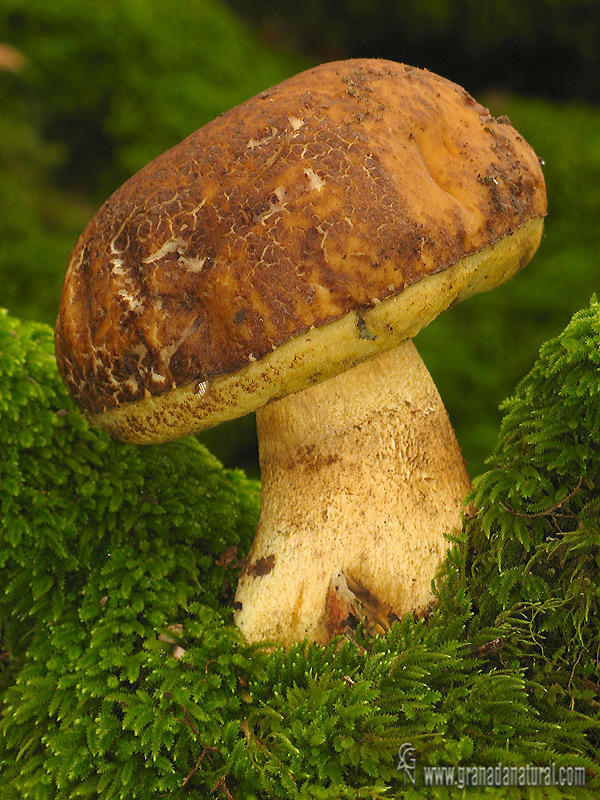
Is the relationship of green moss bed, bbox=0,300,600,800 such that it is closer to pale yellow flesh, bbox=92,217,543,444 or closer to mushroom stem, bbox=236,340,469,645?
mushroom stem, bbox=236,340,469,645

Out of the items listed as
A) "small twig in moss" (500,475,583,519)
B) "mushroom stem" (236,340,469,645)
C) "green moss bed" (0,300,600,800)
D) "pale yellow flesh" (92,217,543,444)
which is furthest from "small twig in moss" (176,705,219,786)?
"small twig in moss" (500,475,583,519)

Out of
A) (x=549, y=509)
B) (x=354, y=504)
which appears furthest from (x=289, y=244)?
(x=549, y=509)

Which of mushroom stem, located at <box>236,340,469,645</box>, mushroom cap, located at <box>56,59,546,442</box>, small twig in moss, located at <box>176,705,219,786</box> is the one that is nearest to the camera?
mushroom cap, located at <box>56,59,546,442</box>

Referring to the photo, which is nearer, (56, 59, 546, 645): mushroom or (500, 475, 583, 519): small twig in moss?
(56, 59, 546, 645): mushroom

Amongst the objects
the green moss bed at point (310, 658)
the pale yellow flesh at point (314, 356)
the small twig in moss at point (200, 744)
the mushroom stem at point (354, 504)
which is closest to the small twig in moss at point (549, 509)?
the green moss bed at point (310, 658)

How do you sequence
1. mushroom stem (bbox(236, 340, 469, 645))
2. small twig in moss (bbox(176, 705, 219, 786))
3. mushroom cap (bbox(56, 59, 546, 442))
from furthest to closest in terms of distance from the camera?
1. mushroom stem (bbox(236, 340, 469, 645))
2. small twig in moss (bbox(176, 705, 219, 786))
3. mushroom cap (bbox(56, 59, 546, 442))

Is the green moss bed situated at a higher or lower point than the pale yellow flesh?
lower

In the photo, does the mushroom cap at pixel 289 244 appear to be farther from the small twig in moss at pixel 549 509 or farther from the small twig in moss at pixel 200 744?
the small twig in moss at pixel 200 744
